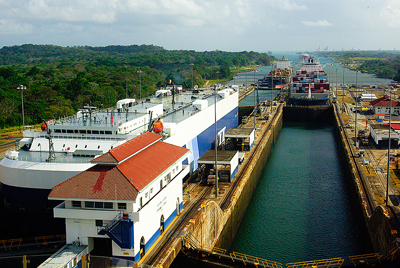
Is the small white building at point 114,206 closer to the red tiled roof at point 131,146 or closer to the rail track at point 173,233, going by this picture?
the red tiled roof at point 131,146

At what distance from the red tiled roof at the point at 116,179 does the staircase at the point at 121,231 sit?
3.13 ft

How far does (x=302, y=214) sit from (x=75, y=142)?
Result: 1834 centimetres

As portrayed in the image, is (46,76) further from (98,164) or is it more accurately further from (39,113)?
(98,164)

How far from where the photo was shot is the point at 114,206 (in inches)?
683

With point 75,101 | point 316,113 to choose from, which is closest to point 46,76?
point 75,101

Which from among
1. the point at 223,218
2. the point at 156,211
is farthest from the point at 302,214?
the point at 156,211

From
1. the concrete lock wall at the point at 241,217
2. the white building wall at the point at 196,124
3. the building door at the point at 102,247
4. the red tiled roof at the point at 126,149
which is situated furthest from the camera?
the white building wall at the point at 196,124

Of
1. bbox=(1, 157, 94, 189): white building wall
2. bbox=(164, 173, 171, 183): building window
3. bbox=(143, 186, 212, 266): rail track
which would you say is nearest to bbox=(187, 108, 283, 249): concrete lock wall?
bbox=(143, 186, 212, 266): rail track

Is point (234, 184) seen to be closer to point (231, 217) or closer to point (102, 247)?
point (231, 217)

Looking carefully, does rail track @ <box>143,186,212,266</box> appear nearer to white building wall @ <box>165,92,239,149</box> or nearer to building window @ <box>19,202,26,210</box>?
white building wall @ <box>165,92,239,149</box>

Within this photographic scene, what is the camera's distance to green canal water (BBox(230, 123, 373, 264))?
25.2 metres

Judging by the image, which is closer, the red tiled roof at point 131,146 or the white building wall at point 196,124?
the red tiled roof at point 131,146

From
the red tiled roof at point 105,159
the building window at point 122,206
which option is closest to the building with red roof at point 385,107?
the red tiled roof at point 105,159

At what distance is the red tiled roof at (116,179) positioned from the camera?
17.2 meters
